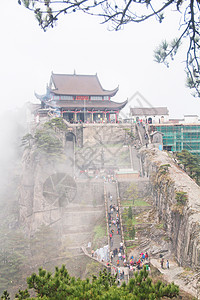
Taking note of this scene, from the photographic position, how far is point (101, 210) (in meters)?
29.8

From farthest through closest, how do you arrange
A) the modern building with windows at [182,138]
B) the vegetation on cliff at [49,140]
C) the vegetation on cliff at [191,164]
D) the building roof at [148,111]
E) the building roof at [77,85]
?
the building roof at [148,111]
the building roof at [77,85]
the modern building with windows at [182,138]
the vegetation on cliff at [49,140]
the vegetation on cliff at [191,164]

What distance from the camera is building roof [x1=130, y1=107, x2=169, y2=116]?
48.2m

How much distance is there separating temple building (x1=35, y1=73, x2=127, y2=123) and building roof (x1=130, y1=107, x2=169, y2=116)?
3.06 metres

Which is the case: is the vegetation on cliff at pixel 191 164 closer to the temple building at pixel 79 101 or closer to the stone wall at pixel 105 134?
the stone wall at pixel 105 134

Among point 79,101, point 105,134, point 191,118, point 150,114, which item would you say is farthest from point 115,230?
point 150,114

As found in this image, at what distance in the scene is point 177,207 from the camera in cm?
2266

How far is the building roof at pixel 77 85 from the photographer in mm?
46469

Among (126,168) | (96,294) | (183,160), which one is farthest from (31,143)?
(96,294)

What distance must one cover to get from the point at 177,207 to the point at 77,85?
30.6 metres

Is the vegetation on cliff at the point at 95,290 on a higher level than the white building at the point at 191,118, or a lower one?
lower

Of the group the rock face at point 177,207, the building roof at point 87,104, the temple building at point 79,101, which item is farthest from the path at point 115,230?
the building roof at point 87,104

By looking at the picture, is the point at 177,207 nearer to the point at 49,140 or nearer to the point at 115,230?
the point at 115,230

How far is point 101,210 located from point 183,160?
10455 mm

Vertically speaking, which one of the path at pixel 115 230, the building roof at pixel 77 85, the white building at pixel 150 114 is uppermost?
the building roof at pixel 77 85
